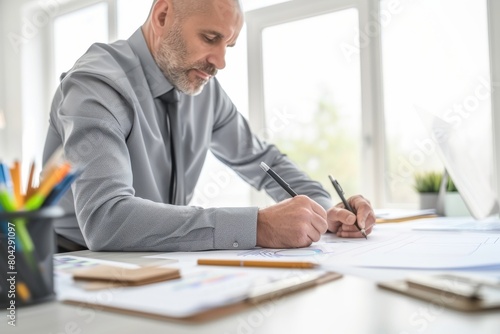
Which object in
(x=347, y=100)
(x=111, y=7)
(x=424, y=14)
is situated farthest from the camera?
(x=111, y=7)

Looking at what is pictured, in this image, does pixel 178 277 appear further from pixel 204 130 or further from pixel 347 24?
pixel 347 24

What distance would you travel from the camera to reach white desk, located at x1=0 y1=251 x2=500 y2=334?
449 mm

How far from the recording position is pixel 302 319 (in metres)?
0.48

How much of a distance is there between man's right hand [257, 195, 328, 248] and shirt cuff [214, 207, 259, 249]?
2 cm

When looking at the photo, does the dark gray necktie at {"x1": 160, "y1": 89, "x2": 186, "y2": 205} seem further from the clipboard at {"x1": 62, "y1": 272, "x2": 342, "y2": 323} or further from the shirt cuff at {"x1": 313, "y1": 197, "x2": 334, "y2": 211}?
the clipboard at {"x1": 62, "y1": 272, "x2": 342, "y2": 323}

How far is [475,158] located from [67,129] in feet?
4.26

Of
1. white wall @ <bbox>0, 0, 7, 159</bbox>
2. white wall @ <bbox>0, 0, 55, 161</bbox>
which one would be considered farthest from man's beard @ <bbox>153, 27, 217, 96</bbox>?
white wall @ <bbox>0, 0, 7, 159</bbox>

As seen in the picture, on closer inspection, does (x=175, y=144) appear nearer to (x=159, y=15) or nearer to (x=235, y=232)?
(x=159, y=15)

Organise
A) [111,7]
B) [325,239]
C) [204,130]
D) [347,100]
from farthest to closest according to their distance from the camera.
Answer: [111,7]
[347,100]
[204,130]
[325,239]

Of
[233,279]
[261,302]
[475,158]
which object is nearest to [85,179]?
[233,279]

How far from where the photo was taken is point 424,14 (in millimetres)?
2283

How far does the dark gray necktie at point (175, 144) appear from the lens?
140cm

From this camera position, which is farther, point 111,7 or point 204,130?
point 111,7

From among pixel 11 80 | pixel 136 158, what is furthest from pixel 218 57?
pixel 11 80
